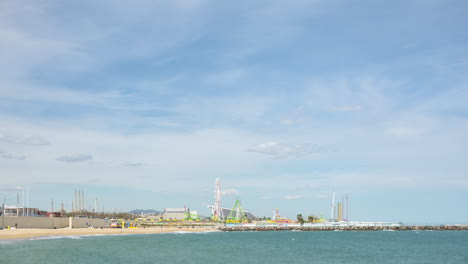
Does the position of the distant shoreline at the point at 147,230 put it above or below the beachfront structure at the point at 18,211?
below

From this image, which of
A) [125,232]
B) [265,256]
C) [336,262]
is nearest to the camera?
[336,262]

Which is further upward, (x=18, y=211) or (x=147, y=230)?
(x=18, y=211)

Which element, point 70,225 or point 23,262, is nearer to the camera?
point 23,262

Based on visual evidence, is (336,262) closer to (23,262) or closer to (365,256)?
(365,256)

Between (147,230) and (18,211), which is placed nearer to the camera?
(18,211)

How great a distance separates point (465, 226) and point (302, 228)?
7377cm

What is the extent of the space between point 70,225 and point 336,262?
76.2 metres

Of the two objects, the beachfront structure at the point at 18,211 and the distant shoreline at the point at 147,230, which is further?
the beachfront structure at the point at 18,211

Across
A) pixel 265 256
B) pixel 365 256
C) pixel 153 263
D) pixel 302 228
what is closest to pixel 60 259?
pixel 153 263

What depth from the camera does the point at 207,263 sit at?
5194 centimetres

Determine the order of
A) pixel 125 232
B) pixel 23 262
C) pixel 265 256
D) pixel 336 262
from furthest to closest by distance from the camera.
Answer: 1. pixel 125 232
2. pixel 265 256
3. pixel 336 262
4. pixel 23 262

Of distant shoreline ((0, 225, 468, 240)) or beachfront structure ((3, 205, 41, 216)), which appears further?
beachfront structure ((3, 205, 41, 216))

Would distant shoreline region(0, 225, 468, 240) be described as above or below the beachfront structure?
below

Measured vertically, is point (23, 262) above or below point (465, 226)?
above
